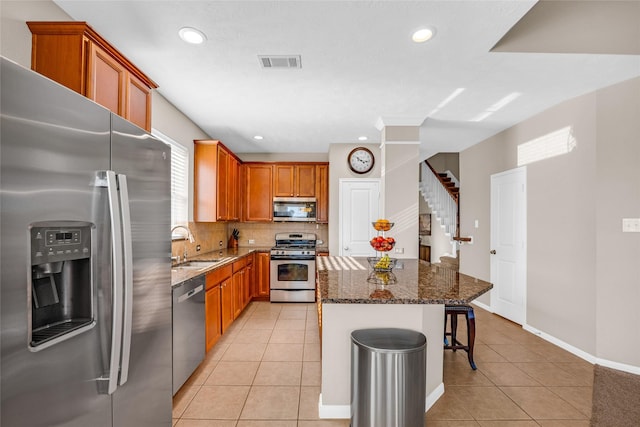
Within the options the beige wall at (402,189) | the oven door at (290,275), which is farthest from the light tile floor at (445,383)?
the beige wall at (402,189)

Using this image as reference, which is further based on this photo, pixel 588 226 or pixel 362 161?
pixel 362 161

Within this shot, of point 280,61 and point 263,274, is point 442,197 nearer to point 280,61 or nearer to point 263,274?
point 263,274

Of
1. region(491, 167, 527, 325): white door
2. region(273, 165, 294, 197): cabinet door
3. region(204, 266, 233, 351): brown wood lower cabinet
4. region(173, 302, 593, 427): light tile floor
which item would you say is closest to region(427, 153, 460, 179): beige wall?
region(491, 167, 527, 325): white door

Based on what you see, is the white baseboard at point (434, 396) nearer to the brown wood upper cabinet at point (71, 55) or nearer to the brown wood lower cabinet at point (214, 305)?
the brown wood lower cabinet at point (214, 305)

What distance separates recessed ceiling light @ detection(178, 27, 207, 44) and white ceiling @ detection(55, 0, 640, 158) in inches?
1.6

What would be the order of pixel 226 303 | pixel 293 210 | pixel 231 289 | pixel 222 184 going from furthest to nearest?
pixel 293 210 < pixel 222 184 < pixel 231 289 < pixel 226 303

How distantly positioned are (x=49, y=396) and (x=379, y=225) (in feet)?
7.33

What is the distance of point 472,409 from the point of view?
224 cm

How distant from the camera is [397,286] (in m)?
2.10

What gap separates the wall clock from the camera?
5293 millimetres

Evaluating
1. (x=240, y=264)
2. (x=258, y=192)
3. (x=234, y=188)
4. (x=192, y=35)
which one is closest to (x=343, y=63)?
(x=192, y=35)

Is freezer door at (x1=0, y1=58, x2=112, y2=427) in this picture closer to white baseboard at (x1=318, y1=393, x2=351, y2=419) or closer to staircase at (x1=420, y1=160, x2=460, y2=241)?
white baseboard at (x1=318, y1=393, x2=351, y2=419)

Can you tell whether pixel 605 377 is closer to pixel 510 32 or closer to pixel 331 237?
pixel 510 32

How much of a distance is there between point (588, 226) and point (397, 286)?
2428 mm
